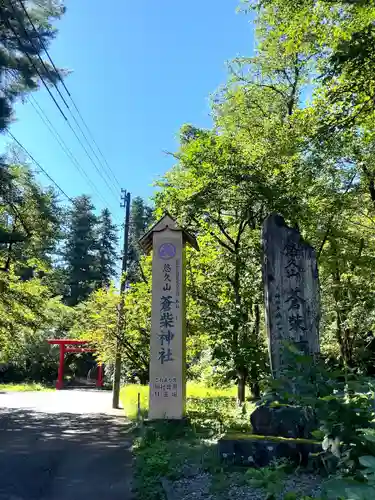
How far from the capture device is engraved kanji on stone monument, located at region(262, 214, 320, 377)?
6.89m

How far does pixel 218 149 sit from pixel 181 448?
754 centimetres

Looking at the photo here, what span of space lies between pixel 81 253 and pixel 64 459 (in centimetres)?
4166

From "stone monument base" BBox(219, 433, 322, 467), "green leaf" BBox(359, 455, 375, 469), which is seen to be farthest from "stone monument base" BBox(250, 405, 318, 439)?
"green leaf" BBox(359, 455, 375, 469)

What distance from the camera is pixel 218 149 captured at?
1168cm

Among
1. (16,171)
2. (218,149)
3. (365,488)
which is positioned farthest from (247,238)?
(365,488)

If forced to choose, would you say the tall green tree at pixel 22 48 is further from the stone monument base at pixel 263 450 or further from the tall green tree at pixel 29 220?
the stone monument base at pixel 263 450

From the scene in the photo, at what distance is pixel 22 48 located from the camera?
11.1 m

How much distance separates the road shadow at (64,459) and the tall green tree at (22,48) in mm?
7687

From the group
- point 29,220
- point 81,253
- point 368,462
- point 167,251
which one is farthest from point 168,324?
point 81,253

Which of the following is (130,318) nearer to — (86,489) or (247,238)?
(247,238)

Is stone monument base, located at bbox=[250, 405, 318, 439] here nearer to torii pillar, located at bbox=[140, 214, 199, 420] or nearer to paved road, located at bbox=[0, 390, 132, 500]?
paved road, located at bbox=[0, 390, 132, 500]

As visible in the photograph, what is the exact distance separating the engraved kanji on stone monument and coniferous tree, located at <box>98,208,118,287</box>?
136 feet

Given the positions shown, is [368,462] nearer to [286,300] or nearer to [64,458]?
[286,300]

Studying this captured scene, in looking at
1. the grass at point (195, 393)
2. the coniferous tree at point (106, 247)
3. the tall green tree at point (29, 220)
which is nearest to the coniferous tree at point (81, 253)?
the coniferous tree at point (106, 247)
